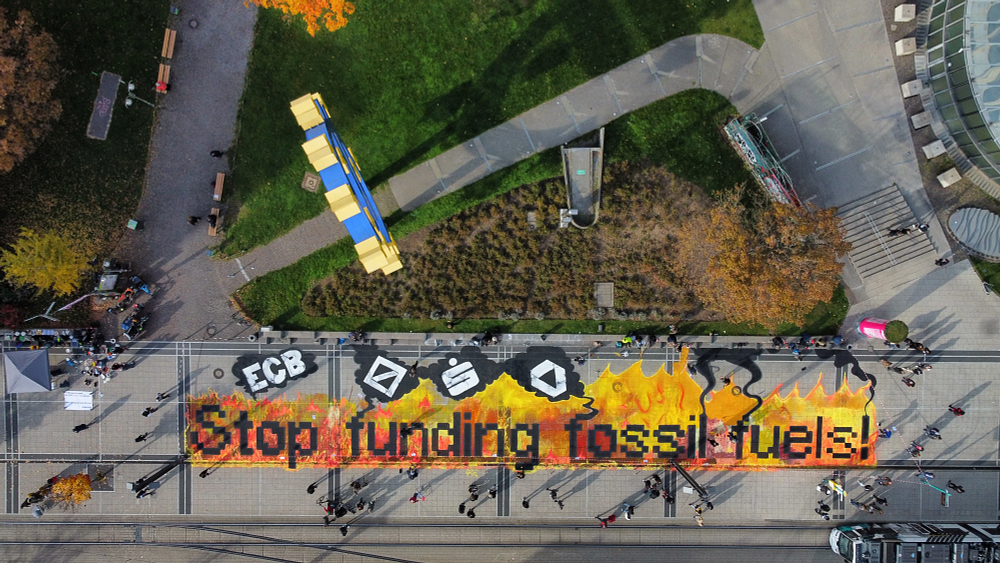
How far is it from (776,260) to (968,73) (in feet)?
46.1

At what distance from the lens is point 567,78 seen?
28.1 meters

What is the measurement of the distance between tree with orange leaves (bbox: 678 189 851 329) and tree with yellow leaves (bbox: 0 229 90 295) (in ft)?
99.0

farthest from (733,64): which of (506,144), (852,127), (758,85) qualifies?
(506,144)

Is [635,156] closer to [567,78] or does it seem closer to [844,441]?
[567,78]

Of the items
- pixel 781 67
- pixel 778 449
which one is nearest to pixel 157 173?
pixel 781 67

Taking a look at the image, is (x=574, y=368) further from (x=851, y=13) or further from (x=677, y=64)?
(x=851, y=13)

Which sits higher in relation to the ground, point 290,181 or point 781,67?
point 781,67

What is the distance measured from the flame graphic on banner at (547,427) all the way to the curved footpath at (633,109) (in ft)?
17.2

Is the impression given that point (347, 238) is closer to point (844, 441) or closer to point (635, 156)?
point (635, 156)

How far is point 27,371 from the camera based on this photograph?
27.2 m

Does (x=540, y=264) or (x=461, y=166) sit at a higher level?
(x=461, y=166)

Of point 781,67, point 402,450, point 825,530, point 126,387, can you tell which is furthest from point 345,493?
point 781,67

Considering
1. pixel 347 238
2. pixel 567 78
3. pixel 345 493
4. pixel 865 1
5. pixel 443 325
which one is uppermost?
pixel 865 1

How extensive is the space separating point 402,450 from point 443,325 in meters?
7.15
